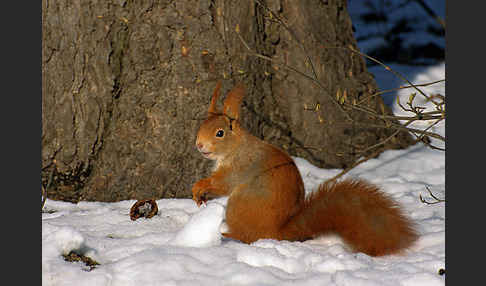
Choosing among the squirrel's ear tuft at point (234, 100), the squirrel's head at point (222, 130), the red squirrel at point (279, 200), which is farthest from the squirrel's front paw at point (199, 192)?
the squirrel's ear tuft at point (234, 100)

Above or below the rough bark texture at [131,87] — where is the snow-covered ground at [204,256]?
below

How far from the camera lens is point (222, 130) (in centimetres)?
225

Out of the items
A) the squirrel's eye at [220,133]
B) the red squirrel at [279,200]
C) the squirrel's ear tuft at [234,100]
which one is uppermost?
the squirrel's ear tuft at [234,100]

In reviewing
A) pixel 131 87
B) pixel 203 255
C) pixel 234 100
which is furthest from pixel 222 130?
pixel 131 87

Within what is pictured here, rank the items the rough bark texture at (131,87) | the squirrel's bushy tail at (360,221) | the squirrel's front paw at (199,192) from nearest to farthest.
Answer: the squirrel's bushy tail at (360,221) < the squirrel's front paw at (199,192) < the rough bark texture at (131,87)

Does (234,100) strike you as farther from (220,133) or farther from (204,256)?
(204,256)

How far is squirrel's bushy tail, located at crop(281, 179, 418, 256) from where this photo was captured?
2047mm

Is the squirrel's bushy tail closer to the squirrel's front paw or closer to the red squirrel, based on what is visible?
the red squirrel

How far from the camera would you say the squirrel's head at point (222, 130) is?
7.30 feet

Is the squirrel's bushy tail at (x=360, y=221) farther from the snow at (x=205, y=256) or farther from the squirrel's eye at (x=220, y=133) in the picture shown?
the squirrel's eye at (x=220, y=133)

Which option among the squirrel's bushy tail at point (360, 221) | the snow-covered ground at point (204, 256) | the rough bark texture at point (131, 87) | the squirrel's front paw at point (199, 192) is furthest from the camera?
the rough bark texture at point (131, 87)

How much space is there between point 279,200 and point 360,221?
37cm

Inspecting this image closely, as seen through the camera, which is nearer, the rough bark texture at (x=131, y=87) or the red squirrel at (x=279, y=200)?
the red squirrel at (x=279, y=200)

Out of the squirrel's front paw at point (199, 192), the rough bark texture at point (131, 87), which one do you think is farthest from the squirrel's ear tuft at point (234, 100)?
the rough bark texture at point (131, 87)
